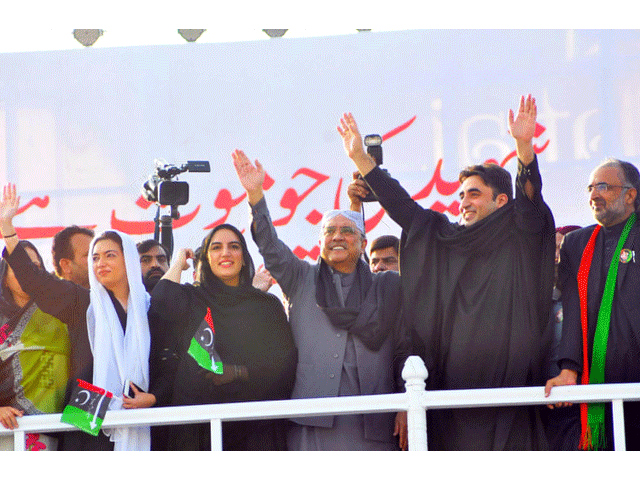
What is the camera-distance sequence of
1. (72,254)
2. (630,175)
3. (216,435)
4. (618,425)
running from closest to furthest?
(618,425) < (216,435) < (630,175) < (72,254)

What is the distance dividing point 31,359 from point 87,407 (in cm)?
35

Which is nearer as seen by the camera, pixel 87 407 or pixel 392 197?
pixel 87 407

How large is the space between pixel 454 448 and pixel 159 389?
98cm

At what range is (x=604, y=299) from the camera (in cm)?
322

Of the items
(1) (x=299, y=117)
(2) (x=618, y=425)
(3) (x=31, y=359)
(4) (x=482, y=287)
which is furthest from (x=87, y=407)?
(1) (x=299, y=117)

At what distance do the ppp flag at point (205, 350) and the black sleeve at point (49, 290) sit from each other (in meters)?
0.44

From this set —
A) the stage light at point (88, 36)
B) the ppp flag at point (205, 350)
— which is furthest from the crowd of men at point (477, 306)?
the stage light at point (88, 36)

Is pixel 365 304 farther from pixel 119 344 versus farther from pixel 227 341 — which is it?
pixel 119 344

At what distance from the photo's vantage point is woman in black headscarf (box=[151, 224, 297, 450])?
3365mm

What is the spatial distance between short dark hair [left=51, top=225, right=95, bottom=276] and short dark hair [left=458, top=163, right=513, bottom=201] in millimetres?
1406

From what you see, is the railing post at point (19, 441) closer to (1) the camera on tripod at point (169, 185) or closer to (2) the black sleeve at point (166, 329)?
(2) the black sleeve at point (166, 329)

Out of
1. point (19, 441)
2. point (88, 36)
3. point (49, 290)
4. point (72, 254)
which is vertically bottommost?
point (19, 441)

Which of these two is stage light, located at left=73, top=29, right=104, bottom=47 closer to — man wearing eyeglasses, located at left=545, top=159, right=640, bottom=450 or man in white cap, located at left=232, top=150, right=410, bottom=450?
man in white cap, located at left=232, top=150, right=410, bottom=450

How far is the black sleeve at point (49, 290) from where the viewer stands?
338 centimetres
